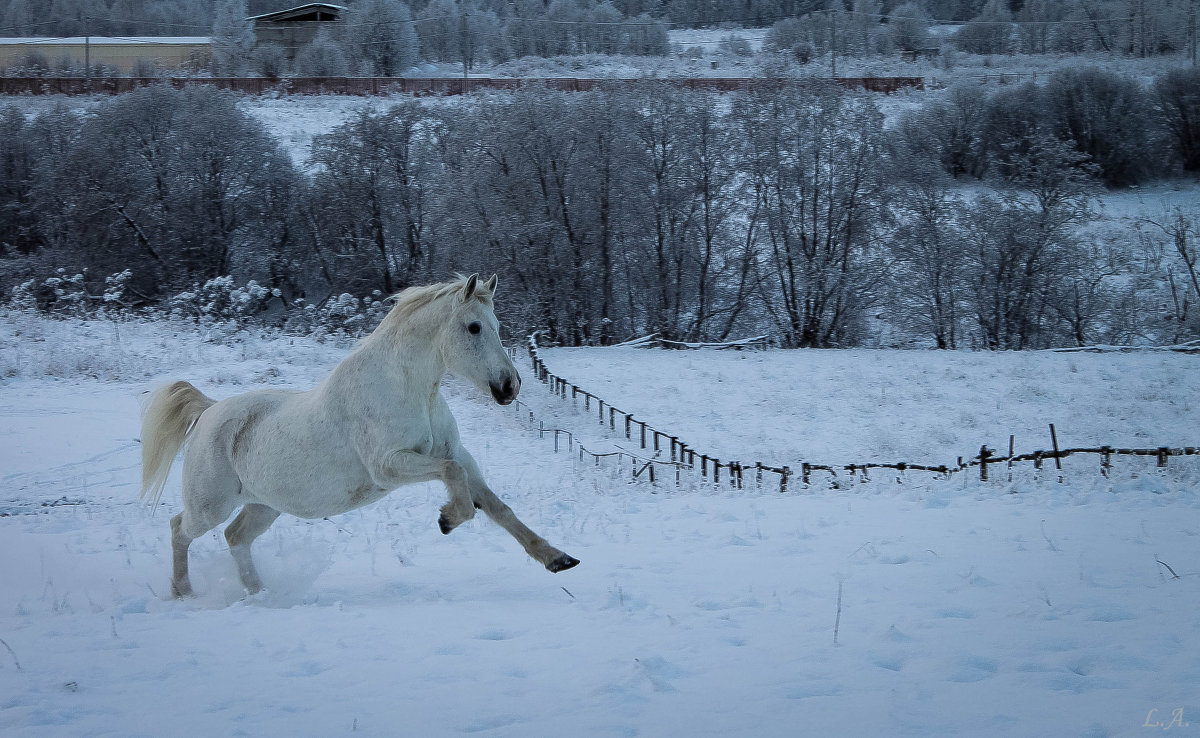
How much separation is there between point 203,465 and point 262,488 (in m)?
0.60

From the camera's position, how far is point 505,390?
4.71 meters

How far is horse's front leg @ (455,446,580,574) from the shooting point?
4.49 m

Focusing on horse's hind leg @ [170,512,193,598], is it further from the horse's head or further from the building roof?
the building roof

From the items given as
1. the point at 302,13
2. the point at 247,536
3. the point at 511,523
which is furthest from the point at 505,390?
the point at 302,13

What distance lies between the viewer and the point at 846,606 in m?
4.67

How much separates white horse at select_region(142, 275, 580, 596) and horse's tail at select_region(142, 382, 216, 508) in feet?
1.16

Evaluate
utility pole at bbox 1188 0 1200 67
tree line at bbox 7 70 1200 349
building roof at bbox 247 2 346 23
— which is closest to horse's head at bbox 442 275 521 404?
tree line at bbox 7 70 1200 349

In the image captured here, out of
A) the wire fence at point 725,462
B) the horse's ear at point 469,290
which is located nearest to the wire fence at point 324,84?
the wire fence at point 725,462

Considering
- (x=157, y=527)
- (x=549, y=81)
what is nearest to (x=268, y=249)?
(x=549, y=81)

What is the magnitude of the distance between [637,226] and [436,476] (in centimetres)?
2453

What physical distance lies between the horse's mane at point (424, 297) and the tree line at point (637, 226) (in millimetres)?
20395

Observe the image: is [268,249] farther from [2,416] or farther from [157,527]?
[157,527]

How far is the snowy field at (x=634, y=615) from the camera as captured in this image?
336 centimetres

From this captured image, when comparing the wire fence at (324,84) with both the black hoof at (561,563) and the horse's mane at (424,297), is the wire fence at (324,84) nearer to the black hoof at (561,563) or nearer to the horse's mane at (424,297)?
the horse's mane at (424,297)
